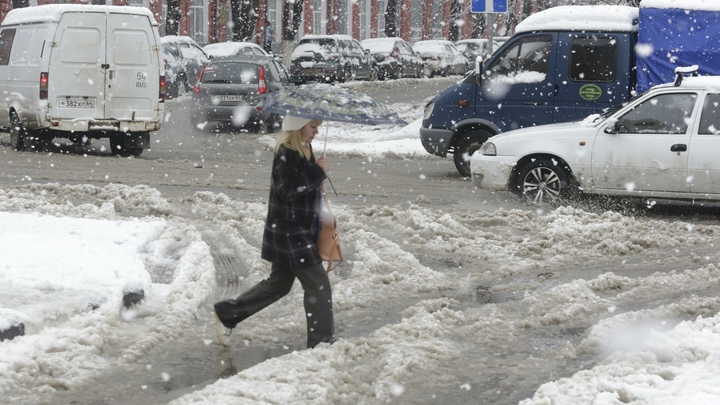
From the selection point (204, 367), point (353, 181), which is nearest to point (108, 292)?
point (204, 367)

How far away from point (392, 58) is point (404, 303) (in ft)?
111

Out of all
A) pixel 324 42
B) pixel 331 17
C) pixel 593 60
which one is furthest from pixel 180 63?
pixel 331 17

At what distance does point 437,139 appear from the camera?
14.6 meters

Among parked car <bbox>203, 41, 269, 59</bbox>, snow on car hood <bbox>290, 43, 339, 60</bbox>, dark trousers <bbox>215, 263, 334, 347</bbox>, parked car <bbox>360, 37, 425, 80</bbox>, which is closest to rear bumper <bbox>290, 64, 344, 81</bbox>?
snow on car hood <bbox>290, 43, 339, 60</bbox>

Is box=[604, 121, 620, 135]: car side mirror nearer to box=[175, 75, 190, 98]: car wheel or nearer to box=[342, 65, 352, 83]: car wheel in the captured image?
box=[175, 75, 190, 98]: car wheel

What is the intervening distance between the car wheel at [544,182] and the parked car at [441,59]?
3295cm

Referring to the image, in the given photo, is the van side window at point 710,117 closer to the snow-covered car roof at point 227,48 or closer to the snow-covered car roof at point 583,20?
the snow-covered car roof at point 583,20

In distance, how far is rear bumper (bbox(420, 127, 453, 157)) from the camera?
1457cm

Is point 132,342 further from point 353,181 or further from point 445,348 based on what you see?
point 353,181

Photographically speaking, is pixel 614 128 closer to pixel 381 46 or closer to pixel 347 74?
pixel 347 74

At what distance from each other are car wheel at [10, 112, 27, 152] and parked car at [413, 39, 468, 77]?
28295mm

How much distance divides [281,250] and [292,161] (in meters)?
0.48

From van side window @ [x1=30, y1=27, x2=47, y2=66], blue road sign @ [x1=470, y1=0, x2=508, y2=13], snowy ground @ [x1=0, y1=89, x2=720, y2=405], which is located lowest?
snowy ground @ [x1=0, y1=89, x2=720, y2=405]

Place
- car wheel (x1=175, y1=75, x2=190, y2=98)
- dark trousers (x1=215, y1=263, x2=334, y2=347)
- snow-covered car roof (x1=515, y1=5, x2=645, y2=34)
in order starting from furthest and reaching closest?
car wheel (x1=175, y1=75, x2=190, y2=98) < snow-covered car roof (x1=515, y1=5, x2=645, y2=34) < dark trousers (x1=215, y1=263, x2=334, y2=347)
